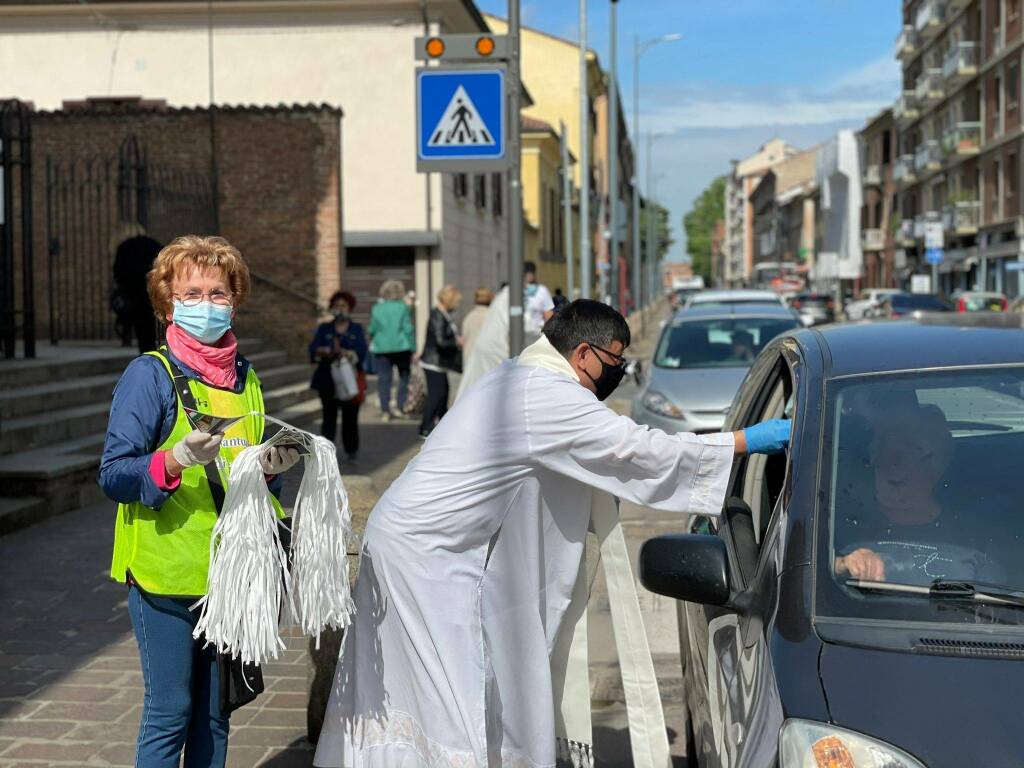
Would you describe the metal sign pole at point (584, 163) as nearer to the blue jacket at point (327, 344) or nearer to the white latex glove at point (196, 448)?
the blue jacket at point (327, 344)

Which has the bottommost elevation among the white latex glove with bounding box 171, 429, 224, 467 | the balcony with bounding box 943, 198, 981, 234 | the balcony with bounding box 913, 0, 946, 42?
the white latex glove with bounding box 171, 429, 224, 467

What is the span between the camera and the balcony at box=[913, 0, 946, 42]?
6929 cm

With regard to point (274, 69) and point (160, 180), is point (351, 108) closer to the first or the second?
point (274, 69)

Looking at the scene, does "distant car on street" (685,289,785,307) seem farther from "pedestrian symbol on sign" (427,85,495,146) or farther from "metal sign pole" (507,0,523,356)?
"pedestrian symbol on sign" (427,85,495,146)

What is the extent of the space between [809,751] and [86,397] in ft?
37.3

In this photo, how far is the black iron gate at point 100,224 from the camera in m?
19.1

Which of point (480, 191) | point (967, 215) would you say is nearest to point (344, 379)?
point (480, 191)

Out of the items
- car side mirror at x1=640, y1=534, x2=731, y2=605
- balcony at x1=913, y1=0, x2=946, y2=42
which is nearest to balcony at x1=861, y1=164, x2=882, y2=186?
balcony at x1=913, y1=0, x2=946, y2=42

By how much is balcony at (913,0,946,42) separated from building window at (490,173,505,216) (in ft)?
135

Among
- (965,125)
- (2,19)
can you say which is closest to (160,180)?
(2,19)

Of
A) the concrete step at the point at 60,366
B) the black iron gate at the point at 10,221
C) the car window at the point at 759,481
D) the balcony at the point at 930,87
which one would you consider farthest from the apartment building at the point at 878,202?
the car window at the point at 759,481

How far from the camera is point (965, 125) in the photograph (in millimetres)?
62594

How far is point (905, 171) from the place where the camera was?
255 feet

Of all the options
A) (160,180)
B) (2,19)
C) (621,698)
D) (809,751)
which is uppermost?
(2,19)
